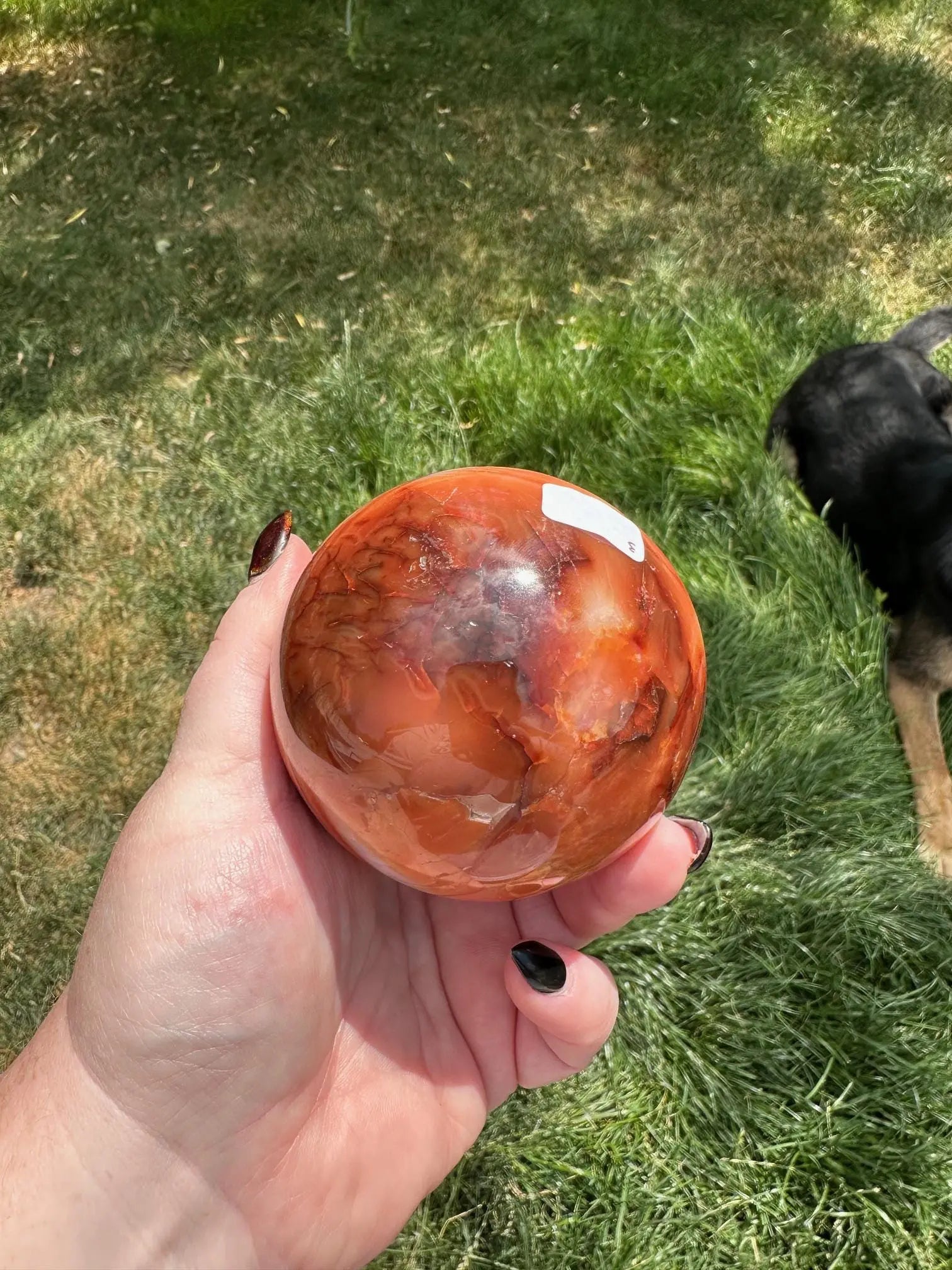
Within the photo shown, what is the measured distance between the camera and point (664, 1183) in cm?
243

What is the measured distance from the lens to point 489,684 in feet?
4.41

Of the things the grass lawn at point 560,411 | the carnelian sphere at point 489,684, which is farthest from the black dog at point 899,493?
the carnelian sphere at point 489,684

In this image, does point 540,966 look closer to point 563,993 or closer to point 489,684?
point 563,993

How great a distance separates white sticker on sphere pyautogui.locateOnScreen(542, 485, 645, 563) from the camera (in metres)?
1.49

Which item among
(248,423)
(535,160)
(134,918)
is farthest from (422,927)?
(535,160)

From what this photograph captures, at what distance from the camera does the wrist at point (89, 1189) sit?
5.32ft

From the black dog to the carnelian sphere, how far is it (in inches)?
73.3

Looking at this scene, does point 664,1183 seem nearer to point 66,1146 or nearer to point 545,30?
point 66,1146

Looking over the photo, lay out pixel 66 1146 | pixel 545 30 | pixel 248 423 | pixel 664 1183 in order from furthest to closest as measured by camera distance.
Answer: pixel 545 30
pixel 248 423
pixel 664 1183
pixel 66 1146

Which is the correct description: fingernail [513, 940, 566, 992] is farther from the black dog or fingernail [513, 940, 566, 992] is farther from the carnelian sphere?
the black dog

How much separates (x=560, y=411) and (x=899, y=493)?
1.23 meters

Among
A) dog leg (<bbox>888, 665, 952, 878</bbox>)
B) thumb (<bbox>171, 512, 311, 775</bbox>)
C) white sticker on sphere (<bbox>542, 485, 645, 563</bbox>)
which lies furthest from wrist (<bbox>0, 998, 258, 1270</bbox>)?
dog leg (<bbox>888, 665, 952, 878</bbox>)

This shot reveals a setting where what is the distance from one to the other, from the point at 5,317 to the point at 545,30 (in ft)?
11.1

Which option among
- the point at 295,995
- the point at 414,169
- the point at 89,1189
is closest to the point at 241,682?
the point at 295,995
